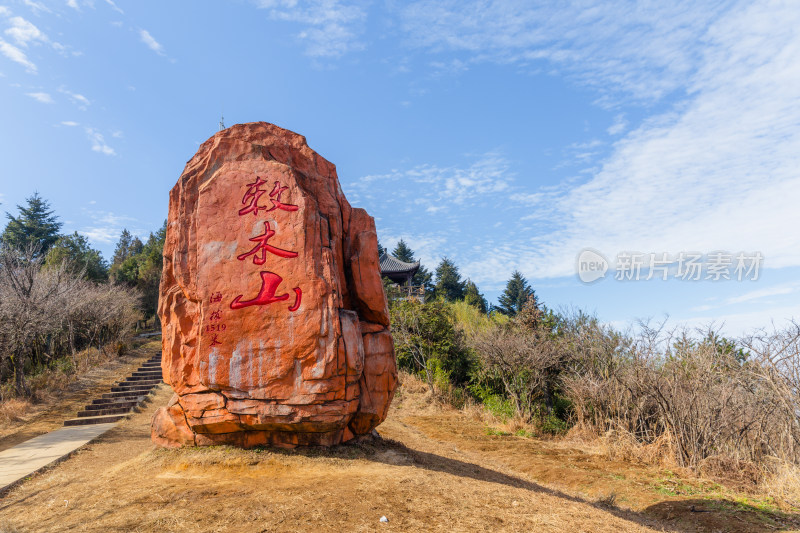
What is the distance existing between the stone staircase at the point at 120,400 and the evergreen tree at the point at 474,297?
2139 centimetres

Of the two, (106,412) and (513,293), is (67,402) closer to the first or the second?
(106,412)

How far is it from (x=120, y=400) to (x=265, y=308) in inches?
320

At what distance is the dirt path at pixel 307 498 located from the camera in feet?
12.1

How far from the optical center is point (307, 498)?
4.05 metres

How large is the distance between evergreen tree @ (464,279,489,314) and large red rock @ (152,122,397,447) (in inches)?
1005

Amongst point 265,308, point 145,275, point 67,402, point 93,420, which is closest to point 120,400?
point 93,420

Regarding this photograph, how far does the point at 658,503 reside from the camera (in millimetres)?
6105

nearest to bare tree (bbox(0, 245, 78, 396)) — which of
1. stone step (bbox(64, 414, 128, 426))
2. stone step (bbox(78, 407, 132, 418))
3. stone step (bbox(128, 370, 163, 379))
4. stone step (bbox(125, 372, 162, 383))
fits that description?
stone step (bbox(125, 372, 162, 383))

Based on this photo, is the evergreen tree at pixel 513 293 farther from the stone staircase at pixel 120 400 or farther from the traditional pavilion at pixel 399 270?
the stone staircase at pixel 120 400

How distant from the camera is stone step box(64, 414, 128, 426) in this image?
9359 mm

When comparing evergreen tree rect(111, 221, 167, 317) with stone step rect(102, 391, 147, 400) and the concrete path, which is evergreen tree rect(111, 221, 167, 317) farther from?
the concrete path

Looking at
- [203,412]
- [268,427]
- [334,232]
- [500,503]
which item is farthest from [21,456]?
[500,503]

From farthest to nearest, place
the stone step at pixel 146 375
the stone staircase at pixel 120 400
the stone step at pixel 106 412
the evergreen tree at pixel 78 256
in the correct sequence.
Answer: the evergreen tree at pixel 78 256 → the stone step at pixel 146 375 → the stone step at pixel 106 412 → the stone staircase at pixel 120 400

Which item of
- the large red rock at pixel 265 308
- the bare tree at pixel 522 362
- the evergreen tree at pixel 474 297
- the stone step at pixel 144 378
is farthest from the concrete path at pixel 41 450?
the evergreen tree at pixel 474 297
